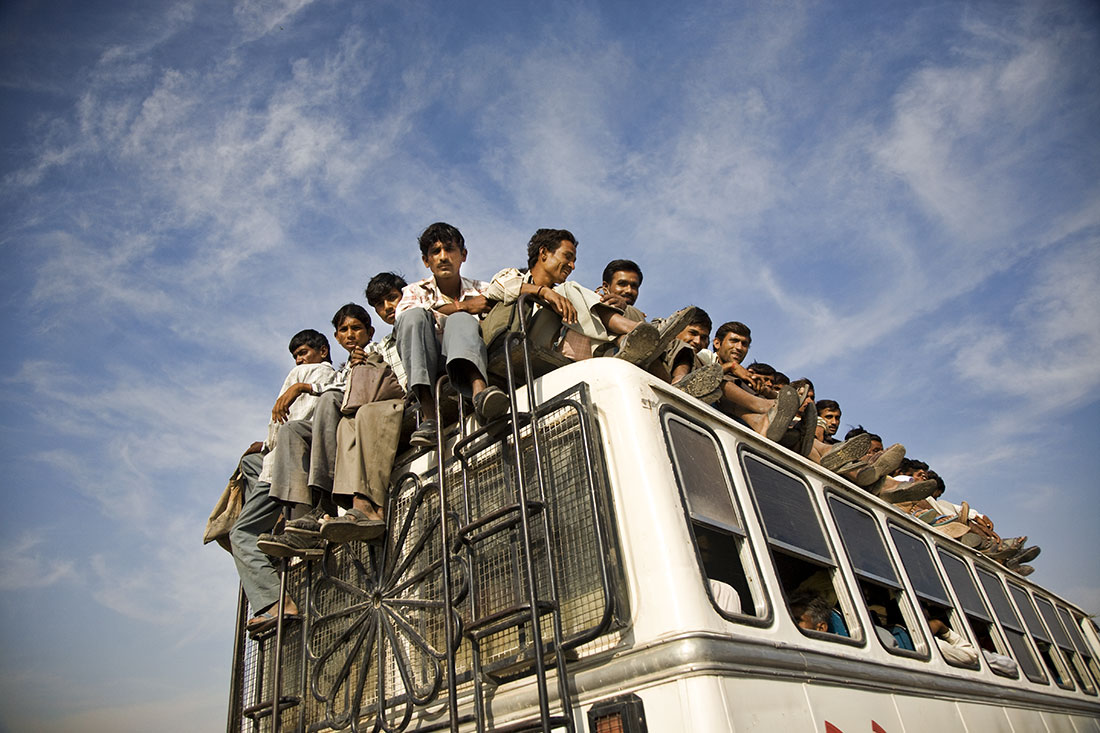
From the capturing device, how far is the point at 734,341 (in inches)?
246

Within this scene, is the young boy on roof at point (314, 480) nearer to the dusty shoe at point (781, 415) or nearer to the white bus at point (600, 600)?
the white bus at point (600, 600)

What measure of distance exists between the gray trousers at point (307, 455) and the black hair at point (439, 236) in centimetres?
104

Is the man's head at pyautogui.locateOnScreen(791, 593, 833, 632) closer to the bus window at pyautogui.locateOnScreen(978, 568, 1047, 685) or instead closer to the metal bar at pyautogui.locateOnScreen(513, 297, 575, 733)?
the metal bar at pyautogui.locateOnScreen(513, 297, 575, 733)

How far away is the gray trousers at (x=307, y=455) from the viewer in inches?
160

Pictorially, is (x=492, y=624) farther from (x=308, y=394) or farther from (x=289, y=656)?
(x=308, y=394)

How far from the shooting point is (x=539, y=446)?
10.2ft

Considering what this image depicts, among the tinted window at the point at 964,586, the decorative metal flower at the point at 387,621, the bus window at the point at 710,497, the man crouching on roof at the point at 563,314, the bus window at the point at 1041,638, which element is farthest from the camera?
the bus window at the point at 1041,638

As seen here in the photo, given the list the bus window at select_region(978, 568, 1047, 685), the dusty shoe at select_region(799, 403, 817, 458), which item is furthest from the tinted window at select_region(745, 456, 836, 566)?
the bus window at select_region(978, 568, 1047, 685)

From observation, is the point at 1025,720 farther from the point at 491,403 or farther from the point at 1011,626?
the point at 491,403

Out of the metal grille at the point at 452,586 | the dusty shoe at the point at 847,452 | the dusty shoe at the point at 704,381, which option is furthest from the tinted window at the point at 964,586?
the metal grille at the point at 452,586

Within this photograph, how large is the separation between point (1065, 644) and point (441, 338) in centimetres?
730

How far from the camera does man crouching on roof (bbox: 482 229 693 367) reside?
375 centimetres

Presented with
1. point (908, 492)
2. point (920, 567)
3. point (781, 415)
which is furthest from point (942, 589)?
point (781, 415)

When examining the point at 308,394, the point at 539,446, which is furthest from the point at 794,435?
the point at 308,394
